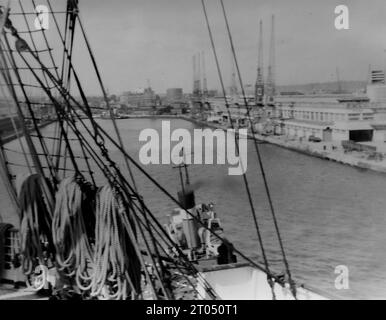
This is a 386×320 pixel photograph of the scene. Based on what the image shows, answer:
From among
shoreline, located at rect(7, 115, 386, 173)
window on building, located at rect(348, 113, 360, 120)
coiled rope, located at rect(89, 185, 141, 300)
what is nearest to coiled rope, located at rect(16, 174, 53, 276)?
coiled rope, located at rect(89, 185, 141, 300)

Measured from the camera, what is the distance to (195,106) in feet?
71.7

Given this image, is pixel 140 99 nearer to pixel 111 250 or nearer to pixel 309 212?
pixel 309 212

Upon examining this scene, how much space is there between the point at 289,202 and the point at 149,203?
2.03m

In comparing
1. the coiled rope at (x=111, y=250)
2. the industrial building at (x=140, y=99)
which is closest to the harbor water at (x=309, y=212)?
the coiled rope at (x=111, y=250)

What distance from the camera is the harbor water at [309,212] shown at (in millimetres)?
4625

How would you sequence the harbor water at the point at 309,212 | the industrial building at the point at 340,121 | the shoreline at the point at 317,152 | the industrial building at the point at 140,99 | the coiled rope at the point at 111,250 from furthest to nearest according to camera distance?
the industrial building at the point at 140,99
the industrial building at the point at 340,121
the shoreline at the point at 317,152
the harbor water at the point at 309,212
the coiled rope at the point at 111,250

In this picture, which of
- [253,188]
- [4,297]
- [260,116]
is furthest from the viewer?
[260,116]

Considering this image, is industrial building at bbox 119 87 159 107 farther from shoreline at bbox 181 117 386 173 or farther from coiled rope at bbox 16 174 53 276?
coiled rope at bbox 16 174 53 276

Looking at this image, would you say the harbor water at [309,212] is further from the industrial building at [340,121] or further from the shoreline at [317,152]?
the industrial building at [340,121]

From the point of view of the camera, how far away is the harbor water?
462cm

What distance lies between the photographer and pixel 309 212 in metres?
6.68

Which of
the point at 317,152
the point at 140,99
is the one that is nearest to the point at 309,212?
the point at 317,152
